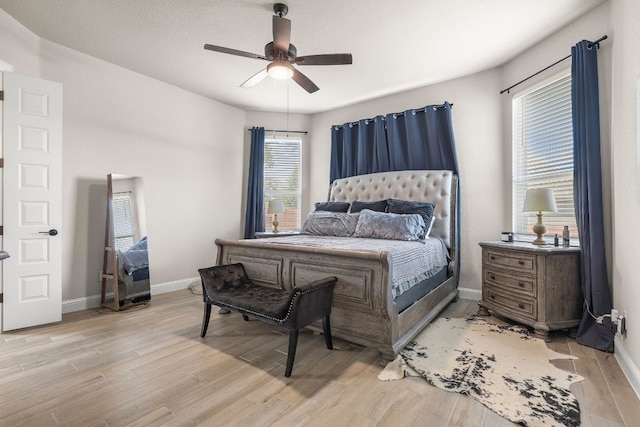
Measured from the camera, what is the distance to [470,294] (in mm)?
3797

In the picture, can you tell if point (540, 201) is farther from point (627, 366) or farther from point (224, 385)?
point (224, 385)

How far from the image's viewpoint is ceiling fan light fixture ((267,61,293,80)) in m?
2.52

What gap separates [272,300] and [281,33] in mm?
2070

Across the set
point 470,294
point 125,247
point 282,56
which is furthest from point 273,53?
point 470,294

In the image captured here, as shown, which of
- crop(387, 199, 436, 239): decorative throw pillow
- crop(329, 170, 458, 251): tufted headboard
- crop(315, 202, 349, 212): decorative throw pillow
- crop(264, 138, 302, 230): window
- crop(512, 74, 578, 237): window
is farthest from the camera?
crop(264, 138, 302, 230): window

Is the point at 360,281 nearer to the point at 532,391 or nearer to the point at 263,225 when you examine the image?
the point at 532,391

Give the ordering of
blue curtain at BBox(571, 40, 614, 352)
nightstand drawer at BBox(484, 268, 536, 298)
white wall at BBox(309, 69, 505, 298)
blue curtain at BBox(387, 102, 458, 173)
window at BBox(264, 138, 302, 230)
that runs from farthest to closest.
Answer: window at BBox(264, 138, 302, 230) → blue curtain at BBox(387, 102, 458, 173) → white wall at BBox(309, 69, 505, 298) → nightstand drawer at BBox(484, 268, 536, 298) → blue curtain at BBox(571, 40, 614, 352)

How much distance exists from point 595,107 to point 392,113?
2333 mm

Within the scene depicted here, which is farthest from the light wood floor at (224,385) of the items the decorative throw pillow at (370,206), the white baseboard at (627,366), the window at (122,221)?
the decorative throw pillow at (370,206)

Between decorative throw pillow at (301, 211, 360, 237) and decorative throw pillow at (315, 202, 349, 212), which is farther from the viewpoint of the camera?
decorative throw pillow at (315, 202, 349, 212)

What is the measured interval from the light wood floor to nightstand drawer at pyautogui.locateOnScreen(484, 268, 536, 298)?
0.45m

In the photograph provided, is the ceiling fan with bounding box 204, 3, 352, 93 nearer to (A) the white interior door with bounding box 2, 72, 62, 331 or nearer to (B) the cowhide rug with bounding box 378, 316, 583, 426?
(A) the white interior door with bounding box 2, 72, 62, 331

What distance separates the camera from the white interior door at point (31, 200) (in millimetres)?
2750

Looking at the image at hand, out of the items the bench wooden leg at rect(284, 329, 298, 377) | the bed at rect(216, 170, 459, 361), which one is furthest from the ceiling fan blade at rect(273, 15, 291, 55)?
the bench wooden leg at rect(284, 329, 298, 377)
